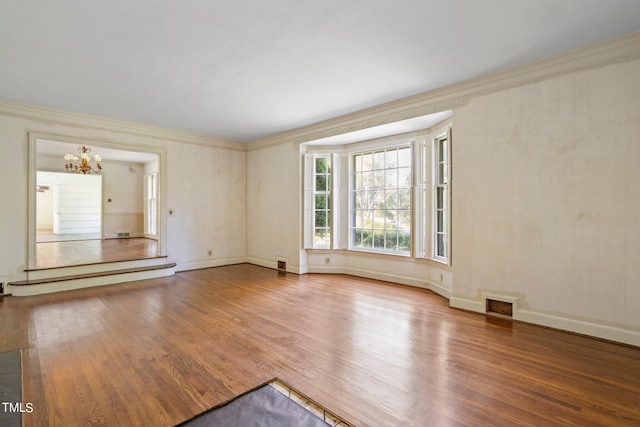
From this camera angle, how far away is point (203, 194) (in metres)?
6.66

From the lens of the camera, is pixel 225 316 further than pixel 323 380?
Yes

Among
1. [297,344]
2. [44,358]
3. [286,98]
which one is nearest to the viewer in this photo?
[44,358]

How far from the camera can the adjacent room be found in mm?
2193

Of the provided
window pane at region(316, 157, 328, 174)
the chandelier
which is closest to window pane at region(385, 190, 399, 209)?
window pane at region(316, 157, 328, 174)

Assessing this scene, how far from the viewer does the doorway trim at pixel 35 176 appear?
4750mm

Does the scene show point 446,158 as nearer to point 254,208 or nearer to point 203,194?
point 254,208

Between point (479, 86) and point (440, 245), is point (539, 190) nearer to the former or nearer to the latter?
point (479, 86)

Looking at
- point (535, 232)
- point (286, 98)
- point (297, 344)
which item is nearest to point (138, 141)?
point (286, 98)

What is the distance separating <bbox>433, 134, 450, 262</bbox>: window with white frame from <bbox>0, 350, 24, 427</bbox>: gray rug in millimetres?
4694

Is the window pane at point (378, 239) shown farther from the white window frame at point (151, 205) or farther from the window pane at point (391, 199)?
the white window frame at point (151, 205)

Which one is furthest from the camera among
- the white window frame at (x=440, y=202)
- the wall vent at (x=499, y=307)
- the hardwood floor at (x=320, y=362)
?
the white window frame at (x=440, y=202)

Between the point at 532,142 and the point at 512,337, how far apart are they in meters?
2.10

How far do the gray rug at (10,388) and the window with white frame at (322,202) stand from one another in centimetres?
437

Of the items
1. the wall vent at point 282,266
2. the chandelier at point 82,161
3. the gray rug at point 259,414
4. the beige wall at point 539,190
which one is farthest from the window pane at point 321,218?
the chandelier at point 82,161
